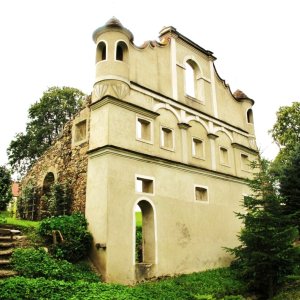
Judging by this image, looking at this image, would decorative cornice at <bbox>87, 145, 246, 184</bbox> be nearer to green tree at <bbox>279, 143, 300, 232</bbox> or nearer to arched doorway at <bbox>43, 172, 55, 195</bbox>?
green tree at <bbox>279, 143, 300, 232</bbox>

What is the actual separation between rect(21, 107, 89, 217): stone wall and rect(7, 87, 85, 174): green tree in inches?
596

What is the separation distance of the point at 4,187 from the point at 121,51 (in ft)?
27.1

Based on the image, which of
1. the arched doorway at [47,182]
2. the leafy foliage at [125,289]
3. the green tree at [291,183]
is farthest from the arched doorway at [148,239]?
the green tree at [291,183]

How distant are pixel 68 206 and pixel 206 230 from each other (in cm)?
657

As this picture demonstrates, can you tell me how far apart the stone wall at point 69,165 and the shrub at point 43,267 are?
322cm

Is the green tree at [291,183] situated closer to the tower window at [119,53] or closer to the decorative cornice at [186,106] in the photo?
the decorative cornice at [186,106]

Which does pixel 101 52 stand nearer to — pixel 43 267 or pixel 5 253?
pixel 5 253

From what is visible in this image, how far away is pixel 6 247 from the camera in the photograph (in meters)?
10.7

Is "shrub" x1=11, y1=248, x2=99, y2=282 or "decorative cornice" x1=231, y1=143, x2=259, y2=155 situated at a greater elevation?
"decorative cornice" x1=231, y1=143, x2=259, y2=155

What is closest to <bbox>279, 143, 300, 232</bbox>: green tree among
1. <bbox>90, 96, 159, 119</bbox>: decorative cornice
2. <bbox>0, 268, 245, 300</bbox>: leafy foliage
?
<bbox>0, 268, 245, 300</bbox>: leafy foliage

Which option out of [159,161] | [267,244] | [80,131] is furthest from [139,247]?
[80,131]

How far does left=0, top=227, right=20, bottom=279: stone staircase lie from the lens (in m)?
9.22

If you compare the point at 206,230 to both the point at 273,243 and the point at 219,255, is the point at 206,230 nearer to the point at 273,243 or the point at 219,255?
the point at 219,255

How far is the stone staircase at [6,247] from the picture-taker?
30.2 feet
